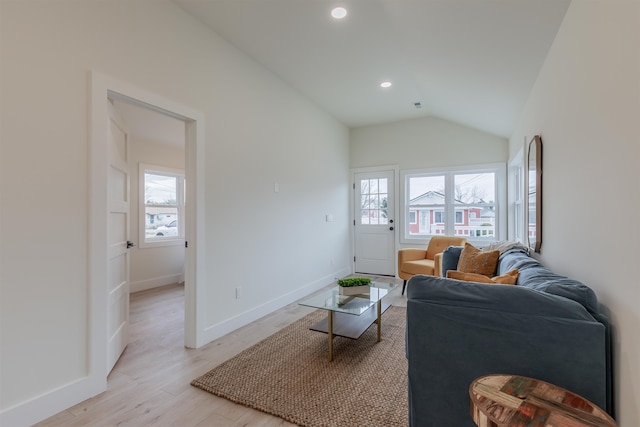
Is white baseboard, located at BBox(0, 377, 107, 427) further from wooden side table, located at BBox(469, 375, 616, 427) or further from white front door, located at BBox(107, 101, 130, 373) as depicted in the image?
wooden side table, located at BBox(469, 375, 616, 427)

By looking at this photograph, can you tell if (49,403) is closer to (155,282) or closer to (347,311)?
(347,311)

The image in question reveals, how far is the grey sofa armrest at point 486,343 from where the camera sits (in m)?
1.17

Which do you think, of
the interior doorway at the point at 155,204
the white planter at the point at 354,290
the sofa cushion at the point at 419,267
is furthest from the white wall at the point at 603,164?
the interior doorway at the point at 155,204

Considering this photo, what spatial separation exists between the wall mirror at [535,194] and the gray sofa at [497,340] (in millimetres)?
995

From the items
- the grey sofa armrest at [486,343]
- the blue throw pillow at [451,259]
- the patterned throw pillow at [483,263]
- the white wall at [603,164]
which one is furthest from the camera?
the blue throw pillow at [451,259]

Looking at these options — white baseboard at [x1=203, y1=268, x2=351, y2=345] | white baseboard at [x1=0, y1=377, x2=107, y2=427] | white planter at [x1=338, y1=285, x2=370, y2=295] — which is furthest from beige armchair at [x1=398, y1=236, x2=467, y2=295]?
white baseboard at [x1=0, y1=377, x2=107, y2=427]

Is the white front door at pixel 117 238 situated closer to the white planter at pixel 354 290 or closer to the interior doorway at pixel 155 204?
the interior doorway at pixel 155 204

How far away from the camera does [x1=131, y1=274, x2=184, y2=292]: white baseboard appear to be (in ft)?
14.7

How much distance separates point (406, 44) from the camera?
109 inches

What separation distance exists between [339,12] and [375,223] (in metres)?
3.65

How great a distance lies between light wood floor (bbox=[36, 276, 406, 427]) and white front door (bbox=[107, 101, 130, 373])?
0.65ft

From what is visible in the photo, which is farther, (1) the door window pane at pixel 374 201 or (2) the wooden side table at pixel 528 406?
(1) the door window pane at pixel 374 201

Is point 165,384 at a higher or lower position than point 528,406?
lower

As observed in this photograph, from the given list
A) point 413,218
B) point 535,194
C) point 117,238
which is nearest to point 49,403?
point 117,238
